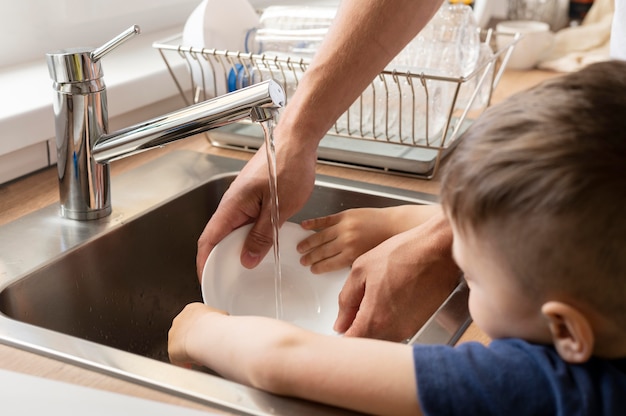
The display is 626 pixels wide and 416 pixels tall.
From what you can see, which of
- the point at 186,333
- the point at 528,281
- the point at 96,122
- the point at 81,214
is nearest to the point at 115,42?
the point at 96,122

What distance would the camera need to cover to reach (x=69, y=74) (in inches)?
37.6

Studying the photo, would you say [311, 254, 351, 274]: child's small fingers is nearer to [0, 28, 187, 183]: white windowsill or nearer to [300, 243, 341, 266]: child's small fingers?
[300, 243, 341, 266]: child's small fingers

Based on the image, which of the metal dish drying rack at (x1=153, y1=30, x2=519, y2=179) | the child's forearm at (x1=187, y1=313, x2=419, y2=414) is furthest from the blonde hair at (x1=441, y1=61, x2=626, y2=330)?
the metal dish drying rack at (x1=153, y1=30, x2=519, y2=179)

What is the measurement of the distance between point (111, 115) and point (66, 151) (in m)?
0.28

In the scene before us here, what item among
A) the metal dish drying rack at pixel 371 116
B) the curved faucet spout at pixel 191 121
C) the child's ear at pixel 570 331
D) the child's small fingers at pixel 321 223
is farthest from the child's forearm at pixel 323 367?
the metal dish drying rack at pixel 371 116

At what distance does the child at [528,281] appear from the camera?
550 mm

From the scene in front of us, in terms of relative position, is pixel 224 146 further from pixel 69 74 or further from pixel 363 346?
pixel 363 346

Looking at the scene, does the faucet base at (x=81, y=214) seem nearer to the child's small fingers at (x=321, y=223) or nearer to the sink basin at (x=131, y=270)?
the sink basin at (x=131, y=270)

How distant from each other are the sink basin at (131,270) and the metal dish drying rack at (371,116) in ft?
0.22

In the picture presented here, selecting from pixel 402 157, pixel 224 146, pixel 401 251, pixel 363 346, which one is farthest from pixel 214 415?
pixel 224 146

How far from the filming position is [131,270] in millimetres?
1078

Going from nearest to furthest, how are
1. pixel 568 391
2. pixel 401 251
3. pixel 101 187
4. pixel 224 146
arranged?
1. pixel 568 391
2. pixel 401 251
3. pixel 101 187
4. pixel 224 146

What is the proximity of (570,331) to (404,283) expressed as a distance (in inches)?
13.1

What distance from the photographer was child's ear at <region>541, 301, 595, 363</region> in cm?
57
